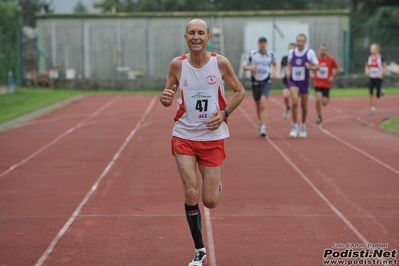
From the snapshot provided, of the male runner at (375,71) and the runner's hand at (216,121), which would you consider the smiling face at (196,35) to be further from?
the male runner at (375,71)

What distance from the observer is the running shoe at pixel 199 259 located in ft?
22.4

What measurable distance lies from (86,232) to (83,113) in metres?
16.8

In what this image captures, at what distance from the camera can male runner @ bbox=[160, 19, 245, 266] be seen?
7016 mm

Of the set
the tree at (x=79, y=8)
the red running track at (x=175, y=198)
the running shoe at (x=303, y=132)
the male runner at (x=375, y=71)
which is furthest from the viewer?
the tree at (x=79, y=8)

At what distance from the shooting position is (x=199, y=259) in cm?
689

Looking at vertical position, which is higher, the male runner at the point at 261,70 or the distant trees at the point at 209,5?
the distant trees at the point at 209,5

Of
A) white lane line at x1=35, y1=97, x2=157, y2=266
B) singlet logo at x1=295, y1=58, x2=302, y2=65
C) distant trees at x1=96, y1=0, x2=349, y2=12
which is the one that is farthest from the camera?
distant trees at x1=96, y1=0, x2=349, y2=12

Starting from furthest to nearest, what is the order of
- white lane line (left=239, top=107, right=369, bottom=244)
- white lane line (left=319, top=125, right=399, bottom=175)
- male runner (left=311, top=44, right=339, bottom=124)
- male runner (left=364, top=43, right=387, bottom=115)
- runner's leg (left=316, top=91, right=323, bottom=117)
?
1. male runner (left=364, top=43, right=387, bottom=115)
2. male runner (left=311, top=44, right=339, bottom=124)
3. runner's leg (left=316, top=91, right=323, bottom=117)
4. white lane line (left=319, top=125, right=399, bottom=175)
5. white lane line (left=239, top=107, right=369, bottom=244)

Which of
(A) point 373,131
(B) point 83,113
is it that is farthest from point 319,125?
(B) point 83,113

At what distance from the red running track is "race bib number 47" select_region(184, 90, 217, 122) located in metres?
1.28

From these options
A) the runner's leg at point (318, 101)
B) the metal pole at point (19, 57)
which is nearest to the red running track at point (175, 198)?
the runner's leg at point (318, 101)

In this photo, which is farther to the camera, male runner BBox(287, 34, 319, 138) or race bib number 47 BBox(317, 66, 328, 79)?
race bib number 47 BBox(317, 66, 328, 79)

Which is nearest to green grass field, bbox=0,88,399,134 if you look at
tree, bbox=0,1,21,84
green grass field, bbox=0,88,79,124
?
green grass field, bbox=0,88,79,124

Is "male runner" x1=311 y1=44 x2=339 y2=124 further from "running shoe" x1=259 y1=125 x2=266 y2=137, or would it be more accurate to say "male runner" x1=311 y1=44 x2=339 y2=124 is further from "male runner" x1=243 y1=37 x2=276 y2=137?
"male runner" x1=243 y1=37 x2=276 y2=137
